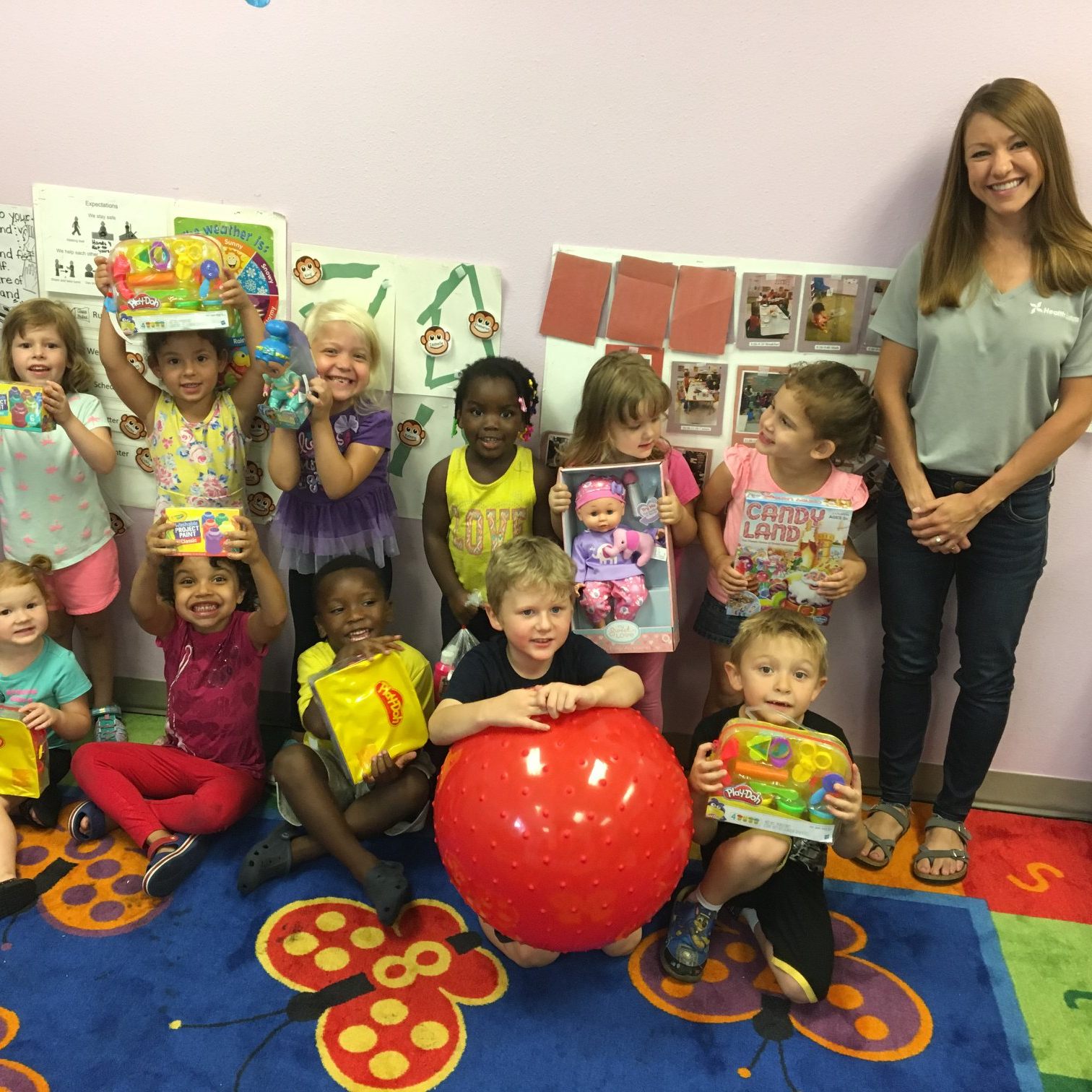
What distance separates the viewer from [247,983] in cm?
175

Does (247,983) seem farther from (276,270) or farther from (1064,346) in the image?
(1064,346)

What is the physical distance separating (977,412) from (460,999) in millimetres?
1682

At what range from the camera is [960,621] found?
2158mm

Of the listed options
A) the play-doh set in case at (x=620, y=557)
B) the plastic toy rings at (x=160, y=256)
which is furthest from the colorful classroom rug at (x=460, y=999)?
the plastic toy rings at (x=160, y=256)

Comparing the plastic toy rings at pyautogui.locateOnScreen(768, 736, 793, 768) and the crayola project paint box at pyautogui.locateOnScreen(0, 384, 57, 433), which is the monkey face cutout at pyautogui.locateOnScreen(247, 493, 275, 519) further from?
the plastic toy rings at pyautogui.locateOnScreen(768, 736, 793, 768)

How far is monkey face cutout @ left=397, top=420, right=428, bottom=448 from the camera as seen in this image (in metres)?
2.34

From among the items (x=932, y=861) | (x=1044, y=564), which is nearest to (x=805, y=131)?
(x=1044, y=564)

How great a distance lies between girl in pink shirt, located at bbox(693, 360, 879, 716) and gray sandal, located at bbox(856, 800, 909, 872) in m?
0.48

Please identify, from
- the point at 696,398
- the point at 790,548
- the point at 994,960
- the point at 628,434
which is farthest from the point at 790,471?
the point at 994,960

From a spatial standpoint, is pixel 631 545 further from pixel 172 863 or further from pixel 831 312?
pixel 172 863

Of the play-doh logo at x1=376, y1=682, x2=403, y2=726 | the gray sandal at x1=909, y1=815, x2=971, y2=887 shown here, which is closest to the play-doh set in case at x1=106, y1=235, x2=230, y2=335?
the play-doh logo at x1=376, y1=682, x2=403, y2=726

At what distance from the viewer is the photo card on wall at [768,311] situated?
2.11m

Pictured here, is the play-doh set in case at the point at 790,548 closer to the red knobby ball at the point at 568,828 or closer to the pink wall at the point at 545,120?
the pink wall at the point at 545,120

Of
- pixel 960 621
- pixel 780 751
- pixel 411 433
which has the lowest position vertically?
pixel 780 751
